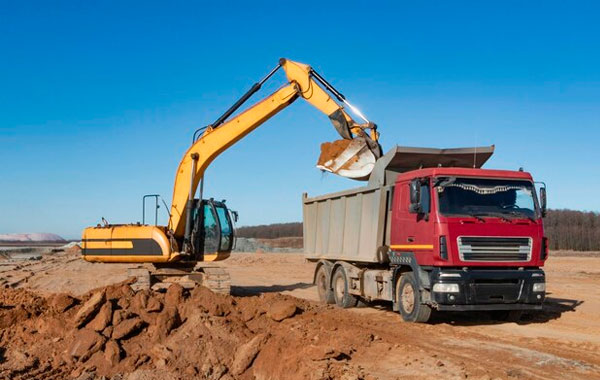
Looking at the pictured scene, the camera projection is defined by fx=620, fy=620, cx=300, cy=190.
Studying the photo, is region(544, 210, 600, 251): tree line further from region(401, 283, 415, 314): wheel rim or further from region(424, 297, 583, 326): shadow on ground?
region(401, 283, 415, 314): wheel rim

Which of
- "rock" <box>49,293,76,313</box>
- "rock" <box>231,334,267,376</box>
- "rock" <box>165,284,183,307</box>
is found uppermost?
"rock" <box>165,284,183,307</box>

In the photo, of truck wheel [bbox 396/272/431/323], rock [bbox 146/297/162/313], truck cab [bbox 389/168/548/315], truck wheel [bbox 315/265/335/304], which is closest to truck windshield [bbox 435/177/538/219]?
truck cab [bbox 389/168/548/315]

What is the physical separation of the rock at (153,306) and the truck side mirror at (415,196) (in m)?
5.22

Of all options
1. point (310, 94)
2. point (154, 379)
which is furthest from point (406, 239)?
point (154, 379)

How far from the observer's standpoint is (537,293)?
39.7 ft

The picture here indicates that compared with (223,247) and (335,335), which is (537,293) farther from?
(223,247)

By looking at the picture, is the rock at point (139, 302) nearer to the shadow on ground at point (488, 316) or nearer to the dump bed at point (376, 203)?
the dump bed at point (376, 203)

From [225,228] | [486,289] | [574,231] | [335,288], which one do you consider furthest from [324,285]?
[574,231]

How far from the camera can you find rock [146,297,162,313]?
11594 millimetres

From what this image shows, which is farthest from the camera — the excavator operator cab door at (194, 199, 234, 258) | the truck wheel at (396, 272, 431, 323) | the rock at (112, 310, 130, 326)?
the excavator operator cab door at (194, 199, 234, 258)

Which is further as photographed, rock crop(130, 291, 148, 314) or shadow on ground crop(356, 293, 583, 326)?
shadow on ground crop(356, 293, 583, 326)

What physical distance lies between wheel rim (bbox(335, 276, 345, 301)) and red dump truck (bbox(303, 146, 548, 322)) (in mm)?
1650

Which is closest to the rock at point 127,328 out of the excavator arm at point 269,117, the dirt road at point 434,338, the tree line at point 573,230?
the dirt road at point 434,338

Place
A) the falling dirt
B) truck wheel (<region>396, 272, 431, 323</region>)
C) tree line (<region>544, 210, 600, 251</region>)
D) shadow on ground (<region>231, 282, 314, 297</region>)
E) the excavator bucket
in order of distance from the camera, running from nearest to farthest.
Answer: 1. truck wheel (<region>396, 272, 431, 323</region>)
2. the excavator bucket
3. the falling dirt
4. shadow on ground (<region>231, 282, 314, 297</region>)
5. tree line (<region>544, 210, 600, 251</region>)
